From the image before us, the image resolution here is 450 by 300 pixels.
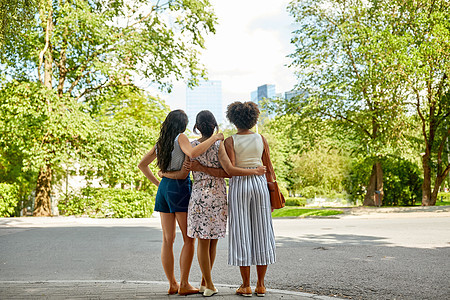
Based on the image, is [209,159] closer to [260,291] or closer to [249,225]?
[249,225]

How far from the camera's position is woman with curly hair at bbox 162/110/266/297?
4930mm

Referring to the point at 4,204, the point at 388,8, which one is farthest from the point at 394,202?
the point at 4,204

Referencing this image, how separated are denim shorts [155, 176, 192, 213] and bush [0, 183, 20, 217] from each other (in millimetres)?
18101

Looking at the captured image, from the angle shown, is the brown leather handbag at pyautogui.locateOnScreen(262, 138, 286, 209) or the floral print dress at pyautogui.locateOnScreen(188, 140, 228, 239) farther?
the brown leather handbag at pyautogui.locateOnScreen(262, 138, 286, 209)

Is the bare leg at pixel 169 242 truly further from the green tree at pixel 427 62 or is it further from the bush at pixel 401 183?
the bush at pixel 401 183

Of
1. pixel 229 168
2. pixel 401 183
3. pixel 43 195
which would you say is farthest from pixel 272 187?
pixel 401 183

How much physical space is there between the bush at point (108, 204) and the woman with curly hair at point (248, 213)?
17.1 metres

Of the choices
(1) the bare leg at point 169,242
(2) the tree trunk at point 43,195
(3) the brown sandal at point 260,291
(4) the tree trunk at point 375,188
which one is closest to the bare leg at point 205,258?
(1) the bare leg at point 169,242

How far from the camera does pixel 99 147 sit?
20.8 metres

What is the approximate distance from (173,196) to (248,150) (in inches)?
37.3

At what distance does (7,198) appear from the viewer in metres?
21.1

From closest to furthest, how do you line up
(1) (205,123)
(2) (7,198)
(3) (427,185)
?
1. (1) (205,123)
2. (2) (7,198)
3. (3) (427,185)

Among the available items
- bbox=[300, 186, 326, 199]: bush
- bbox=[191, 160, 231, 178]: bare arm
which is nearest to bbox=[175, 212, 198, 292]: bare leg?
bbox=[191, 160, 231, 178]: bare arm

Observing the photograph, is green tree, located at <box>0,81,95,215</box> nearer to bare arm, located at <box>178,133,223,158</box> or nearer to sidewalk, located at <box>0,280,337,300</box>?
sidewalk, located at <box>0,280,337,300</box>
